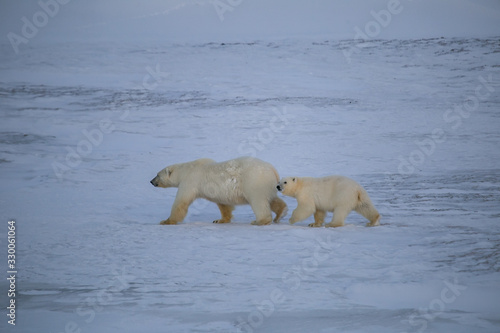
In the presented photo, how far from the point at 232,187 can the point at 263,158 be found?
3.88 meters

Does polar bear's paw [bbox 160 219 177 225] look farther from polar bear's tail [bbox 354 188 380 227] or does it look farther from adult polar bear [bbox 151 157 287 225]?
polar bear's tail [bbox 354 188 380 227]

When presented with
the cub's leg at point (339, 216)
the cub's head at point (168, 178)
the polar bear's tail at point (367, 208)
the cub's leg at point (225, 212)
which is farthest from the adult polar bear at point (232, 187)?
the polar bear's tail at point (367, 208)

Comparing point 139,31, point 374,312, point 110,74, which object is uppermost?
point 139,31

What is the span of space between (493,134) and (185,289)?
8.09m

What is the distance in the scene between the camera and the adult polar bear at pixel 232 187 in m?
6.15

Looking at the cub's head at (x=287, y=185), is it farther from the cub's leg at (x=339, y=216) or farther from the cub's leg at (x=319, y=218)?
the cub's leg at (x=339, y=216)

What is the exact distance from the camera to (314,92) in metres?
14.6

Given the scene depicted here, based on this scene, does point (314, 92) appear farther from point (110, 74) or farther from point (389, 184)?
point (389, 184)

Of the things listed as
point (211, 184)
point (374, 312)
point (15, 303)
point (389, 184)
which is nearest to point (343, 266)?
point (374, 312)

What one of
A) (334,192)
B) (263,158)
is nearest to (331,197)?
(334,192)

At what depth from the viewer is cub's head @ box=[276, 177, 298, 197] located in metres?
5.98

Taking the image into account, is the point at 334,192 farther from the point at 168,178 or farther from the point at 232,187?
the point at 168,178

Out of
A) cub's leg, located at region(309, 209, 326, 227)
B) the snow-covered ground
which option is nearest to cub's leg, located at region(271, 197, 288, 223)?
the snow-covered ground

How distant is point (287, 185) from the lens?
6.01 meters
